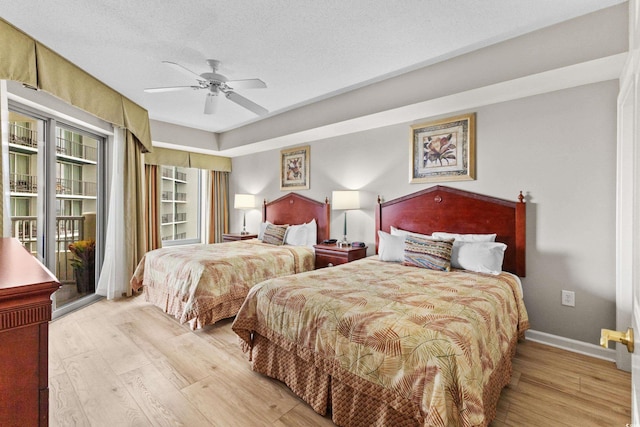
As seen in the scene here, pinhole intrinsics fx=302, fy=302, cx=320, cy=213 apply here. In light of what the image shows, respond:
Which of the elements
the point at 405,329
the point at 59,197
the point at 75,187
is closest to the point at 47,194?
the point at 59,197

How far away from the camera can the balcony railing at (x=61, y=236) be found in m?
3.01

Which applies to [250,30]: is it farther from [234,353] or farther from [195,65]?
[234,353]

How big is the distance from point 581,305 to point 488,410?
1.72 metres

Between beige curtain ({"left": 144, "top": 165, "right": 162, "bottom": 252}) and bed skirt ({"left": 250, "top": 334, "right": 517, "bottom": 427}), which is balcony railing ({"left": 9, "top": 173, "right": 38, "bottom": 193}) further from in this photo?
bed skirt ({"left": 250, "top": 334, "right": 517, "bottom": 427})

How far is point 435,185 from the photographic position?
337 cm

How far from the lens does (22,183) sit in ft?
9.76

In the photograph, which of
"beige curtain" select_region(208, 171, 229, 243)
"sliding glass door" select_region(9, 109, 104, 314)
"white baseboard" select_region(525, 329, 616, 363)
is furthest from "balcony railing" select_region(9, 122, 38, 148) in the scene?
"white baseboard" select_region(525, 329, 616, 363)

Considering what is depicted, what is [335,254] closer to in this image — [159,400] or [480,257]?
[480,257]

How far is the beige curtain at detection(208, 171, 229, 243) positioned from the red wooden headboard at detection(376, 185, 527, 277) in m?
3.60

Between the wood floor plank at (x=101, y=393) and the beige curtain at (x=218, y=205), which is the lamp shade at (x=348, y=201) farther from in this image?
the beige curtain at (x=218, y=205)

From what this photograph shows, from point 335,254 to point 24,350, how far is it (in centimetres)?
320

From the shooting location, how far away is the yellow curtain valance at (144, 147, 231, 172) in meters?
5.20

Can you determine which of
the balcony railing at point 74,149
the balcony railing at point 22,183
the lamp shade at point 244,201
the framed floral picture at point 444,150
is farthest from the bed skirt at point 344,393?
the lamp shade at point 244,201

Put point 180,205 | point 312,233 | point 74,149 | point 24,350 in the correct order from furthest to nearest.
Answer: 1. point 180,205
2. point 312,233
3. point 74,149
4. point 24,350
